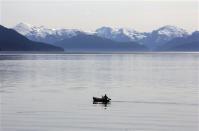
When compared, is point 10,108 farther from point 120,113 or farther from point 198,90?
point 198,90

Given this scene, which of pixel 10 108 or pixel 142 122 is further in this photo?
pixel 10 108

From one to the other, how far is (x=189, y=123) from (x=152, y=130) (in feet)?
18.0

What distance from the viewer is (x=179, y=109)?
5353 centimetres

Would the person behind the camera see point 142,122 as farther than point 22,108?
No

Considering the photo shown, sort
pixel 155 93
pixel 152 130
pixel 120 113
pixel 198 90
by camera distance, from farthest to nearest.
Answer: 1. pixel 198 90
2. pixel 155 93
3. pixel 120 113
4. pixel 152 130

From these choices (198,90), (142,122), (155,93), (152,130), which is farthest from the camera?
(198,90)

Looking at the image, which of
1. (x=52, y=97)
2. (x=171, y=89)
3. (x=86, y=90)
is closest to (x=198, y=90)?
(x=171, y=89)

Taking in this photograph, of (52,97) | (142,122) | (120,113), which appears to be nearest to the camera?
(142,122)

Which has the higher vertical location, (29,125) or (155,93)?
(155,93)

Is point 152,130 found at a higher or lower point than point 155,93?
lower

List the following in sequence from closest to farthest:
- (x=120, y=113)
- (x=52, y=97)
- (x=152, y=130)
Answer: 1. (x=152, y=130)
2. (x=120, y=113)
3. (x=52, y=97)

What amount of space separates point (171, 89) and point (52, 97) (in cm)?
2065

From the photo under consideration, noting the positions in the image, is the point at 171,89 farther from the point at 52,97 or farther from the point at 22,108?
the point at 22,108

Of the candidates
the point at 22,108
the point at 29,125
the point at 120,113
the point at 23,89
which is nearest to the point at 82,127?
the point at 29,125
